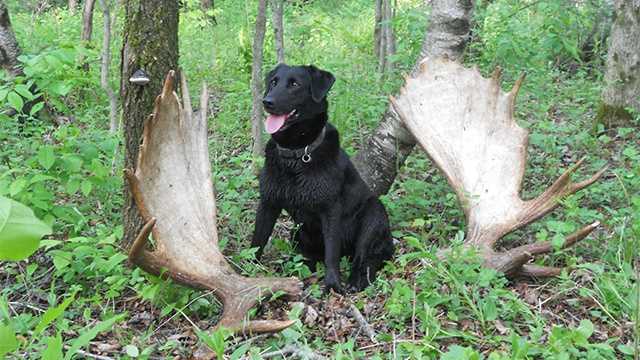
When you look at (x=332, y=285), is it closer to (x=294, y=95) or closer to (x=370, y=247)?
(x=370, y=247)

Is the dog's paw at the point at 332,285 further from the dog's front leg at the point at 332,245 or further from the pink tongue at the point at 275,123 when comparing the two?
the pink tongue at the point at 275,123

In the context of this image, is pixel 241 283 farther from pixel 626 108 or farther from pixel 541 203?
pixel 626 108

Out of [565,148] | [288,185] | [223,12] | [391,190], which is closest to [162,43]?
[288,185]

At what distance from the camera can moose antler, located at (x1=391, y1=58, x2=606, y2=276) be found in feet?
13.8

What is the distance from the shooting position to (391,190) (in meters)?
Result: 5.74

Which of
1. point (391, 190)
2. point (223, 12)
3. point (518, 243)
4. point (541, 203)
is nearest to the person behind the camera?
point (541, 203)

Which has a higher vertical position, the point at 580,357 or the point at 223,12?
the point at 223,12

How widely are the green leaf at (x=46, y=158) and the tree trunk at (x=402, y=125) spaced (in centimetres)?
244

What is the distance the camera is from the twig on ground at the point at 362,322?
3461 mm

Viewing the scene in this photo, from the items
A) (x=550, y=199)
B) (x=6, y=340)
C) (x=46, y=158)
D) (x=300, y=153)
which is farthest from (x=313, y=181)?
(x=6, y=340)

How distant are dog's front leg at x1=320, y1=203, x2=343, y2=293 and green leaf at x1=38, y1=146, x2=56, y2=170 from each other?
1.71m

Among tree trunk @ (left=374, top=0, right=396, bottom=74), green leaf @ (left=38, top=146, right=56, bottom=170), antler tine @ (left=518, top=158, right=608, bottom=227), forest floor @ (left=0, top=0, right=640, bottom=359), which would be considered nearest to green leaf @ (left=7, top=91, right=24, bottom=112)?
forest floor @ (left=0, top=0, right=640, bottom=359)

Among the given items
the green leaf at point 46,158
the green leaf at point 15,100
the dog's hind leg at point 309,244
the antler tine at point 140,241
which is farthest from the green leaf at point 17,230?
the dog's hind leg at point 309,244

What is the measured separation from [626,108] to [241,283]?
14.5ft
